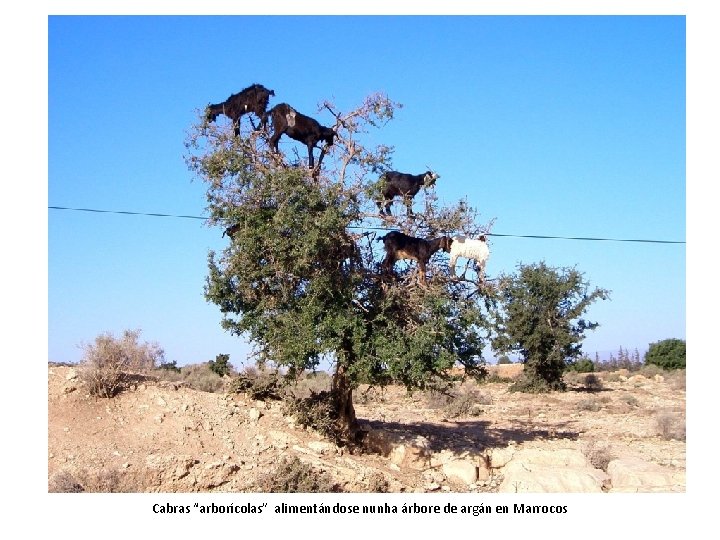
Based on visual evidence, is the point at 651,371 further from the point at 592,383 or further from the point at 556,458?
the point at 556,458

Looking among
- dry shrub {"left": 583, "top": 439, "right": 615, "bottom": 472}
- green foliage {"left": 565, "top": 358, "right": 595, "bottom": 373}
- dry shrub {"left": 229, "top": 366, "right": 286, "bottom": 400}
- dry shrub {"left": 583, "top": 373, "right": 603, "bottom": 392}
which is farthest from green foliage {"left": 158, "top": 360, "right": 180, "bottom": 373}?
green foliage {"left": 565, "top": 358, "right": 595, "bottom": 373}

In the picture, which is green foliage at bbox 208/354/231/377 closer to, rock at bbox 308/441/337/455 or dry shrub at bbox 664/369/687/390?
rock at bbox 308/441/337/455

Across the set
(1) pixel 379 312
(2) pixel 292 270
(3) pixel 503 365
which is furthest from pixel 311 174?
(3) pixel 503 365

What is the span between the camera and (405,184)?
1482 centimetres

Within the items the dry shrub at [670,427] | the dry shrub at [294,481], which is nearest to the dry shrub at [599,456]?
the dry shrub at [670,427]

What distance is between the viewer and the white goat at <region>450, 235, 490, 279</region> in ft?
47.3

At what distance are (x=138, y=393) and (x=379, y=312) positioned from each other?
5543mm

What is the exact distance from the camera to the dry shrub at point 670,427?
19656mm

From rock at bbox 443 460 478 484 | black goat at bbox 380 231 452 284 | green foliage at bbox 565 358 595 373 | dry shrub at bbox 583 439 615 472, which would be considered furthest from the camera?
green foliage at bbox 565 358 595 373

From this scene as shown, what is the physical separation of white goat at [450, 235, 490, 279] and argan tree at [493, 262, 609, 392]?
57.1 feet

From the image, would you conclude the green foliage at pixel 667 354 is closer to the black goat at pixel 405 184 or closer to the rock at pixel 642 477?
the rock at pixel 642 477

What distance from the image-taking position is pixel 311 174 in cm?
1464
